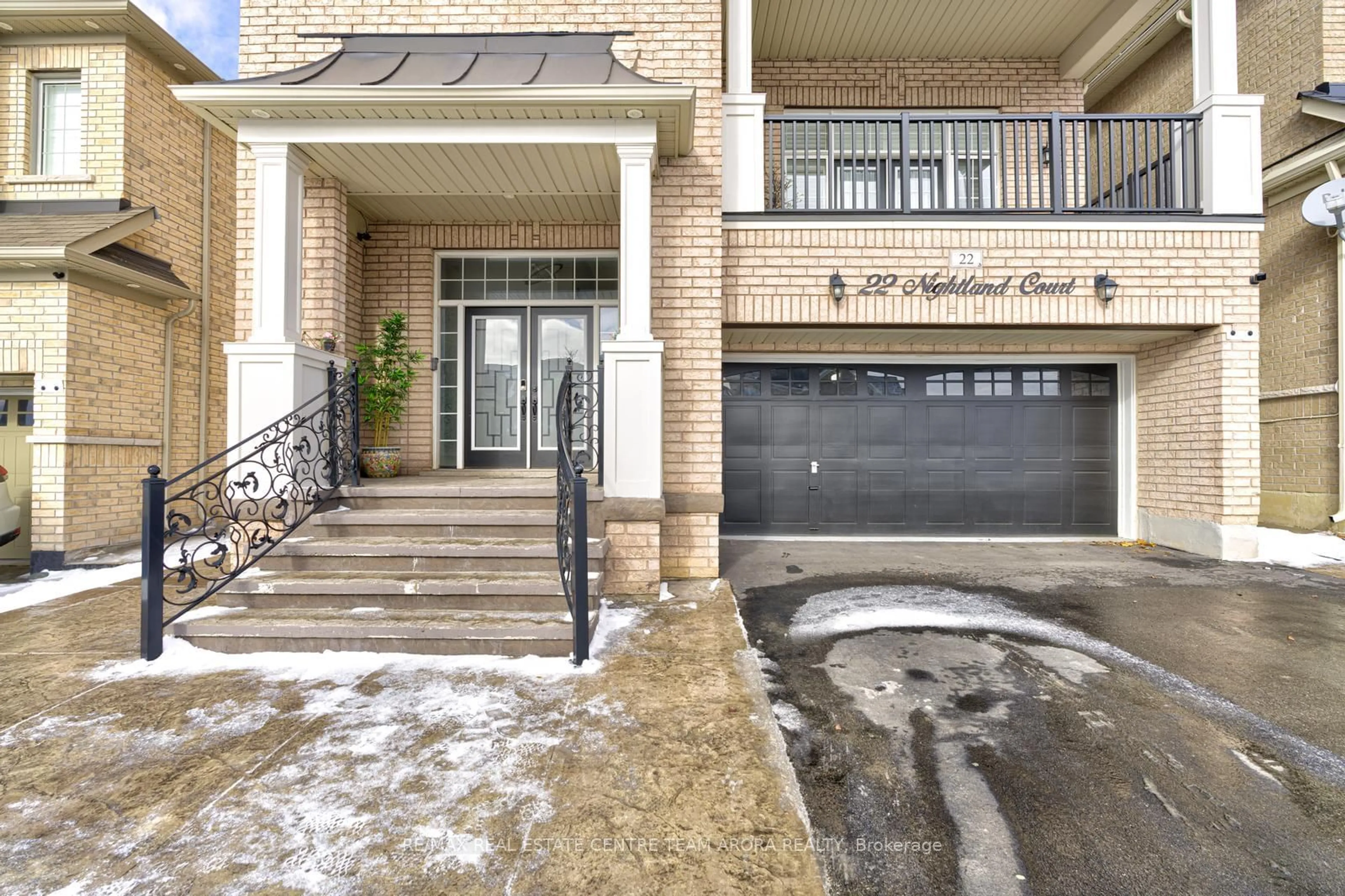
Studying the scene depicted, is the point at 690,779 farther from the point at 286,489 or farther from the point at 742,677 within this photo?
the point at 286,489

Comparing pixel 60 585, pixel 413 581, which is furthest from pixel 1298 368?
pixel 60 585

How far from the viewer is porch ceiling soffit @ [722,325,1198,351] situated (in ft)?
21.5

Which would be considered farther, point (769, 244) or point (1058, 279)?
point (1058, 279)

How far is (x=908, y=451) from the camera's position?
7.74 meters

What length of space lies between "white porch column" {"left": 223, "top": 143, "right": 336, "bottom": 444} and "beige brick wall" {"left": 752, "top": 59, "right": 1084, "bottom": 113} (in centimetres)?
648

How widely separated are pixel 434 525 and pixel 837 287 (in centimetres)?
454

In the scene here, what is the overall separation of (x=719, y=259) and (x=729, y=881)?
4704 mm

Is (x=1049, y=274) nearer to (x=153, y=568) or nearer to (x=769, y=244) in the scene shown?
(x=769, y=244)

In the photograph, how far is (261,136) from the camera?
4590 millimetres

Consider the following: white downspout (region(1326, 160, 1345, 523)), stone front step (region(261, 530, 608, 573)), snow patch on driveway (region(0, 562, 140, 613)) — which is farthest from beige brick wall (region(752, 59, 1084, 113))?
snow patch on driveway (region(0, 562, 140, 613))

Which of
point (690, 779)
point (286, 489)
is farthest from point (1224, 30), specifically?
point (286, 489)

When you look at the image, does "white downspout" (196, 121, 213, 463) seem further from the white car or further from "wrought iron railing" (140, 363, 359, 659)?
"wrought iron railing" (140, 363, 359, 659)

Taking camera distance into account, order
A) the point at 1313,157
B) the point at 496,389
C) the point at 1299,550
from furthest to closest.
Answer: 1. the point at 1313,157
2. the point at 496,389
3. the point at 1299,550

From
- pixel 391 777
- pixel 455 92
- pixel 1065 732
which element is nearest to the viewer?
pixel 391 777
